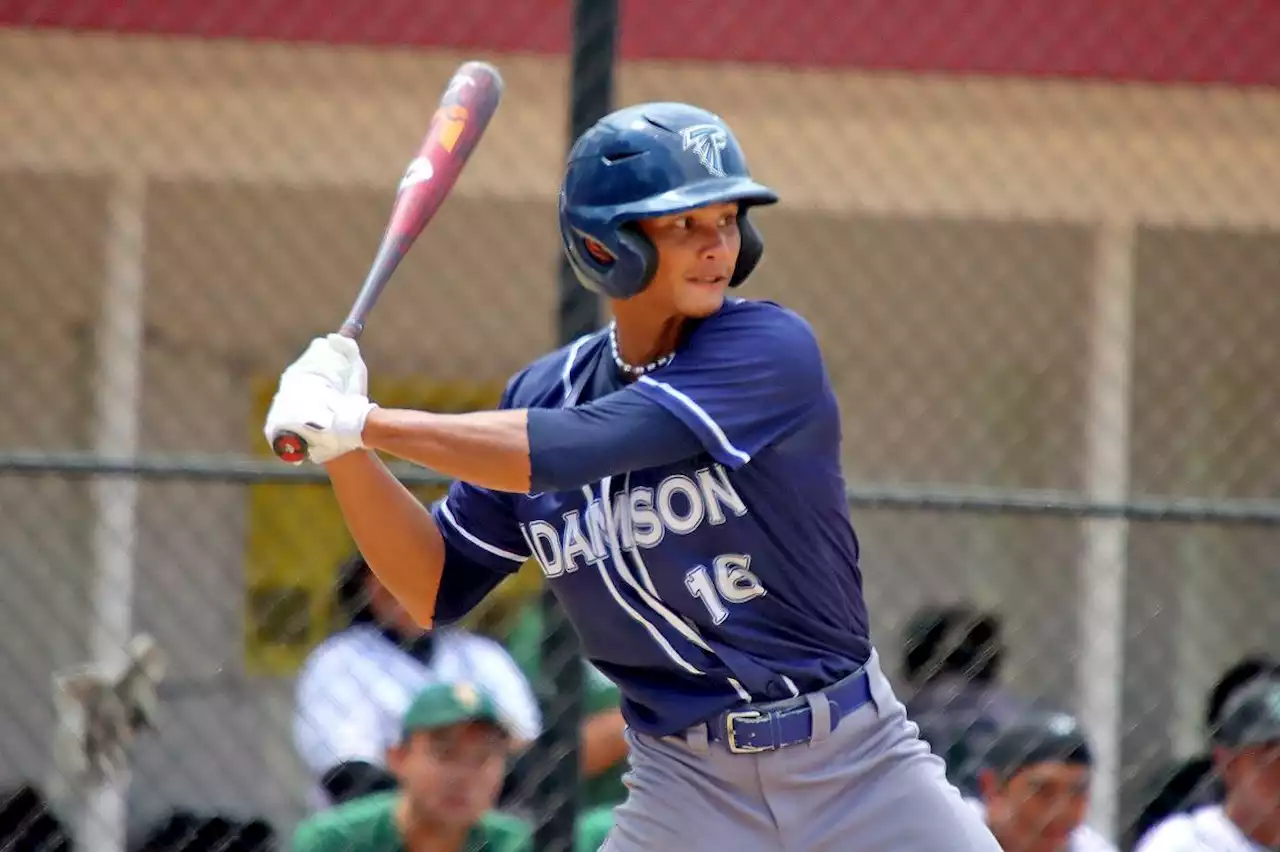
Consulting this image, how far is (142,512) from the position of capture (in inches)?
258

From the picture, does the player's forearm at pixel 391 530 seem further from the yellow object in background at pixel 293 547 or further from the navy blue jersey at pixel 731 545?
the yellow object in background at pixel 293 547

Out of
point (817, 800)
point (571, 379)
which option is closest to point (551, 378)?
point (571, 379)

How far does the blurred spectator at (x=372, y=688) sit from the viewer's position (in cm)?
417

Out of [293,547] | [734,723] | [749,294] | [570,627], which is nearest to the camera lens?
[734,723]

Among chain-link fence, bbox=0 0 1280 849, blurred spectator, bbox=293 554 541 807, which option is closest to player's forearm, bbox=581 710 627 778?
blurred spectator, bbox=293 554 541 807

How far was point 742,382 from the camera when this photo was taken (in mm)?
2480

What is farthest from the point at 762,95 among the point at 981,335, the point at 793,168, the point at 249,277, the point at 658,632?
the point at 658,632

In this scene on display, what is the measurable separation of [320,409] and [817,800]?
849 mm

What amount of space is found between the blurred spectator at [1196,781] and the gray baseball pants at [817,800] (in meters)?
2.14

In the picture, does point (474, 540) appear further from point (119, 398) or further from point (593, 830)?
point (119, 398)

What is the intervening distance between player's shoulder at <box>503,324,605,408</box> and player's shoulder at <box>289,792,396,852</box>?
4.30 feet

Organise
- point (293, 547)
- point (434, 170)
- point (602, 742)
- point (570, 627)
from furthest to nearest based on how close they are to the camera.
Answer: point (293, 547) < point (602, 742) < point (570, 627) < point (434, 170)

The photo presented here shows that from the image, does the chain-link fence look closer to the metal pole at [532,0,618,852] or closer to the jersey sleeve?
the metal pole at [532,0,618,852]

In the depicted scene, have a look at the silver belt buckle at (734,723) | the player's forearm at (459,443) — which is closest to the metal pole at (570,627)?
the silver belt buckle at (734,723)
